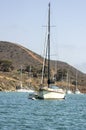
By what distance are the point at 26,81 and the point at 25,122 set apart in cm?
14405

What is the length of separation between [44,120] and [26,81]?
142300mm

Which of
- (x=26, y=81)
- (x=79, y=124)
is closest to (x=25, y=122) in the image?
(x=79, y=124)

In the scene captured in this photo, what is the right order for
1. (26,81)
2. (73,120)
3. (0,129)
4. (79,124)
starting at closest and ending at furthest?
(0,129)
(79,124)
(73,120)
(26,81)

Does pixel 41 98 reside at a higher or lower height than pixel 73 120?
lower

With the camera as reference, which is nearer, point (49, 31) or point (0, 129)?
point (0, 129)

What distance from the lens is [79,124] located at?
41.7 m

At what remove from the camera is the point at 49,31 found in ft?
285

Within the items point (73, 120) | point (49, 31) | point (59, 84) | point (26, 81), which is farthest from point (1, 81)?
point (73, 120)

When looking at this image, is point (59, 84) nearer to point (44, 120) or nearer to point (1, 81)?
point (1, 81)

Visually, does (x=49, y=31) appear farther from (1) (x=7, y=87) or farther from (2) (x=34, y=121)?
(1) (x=7, y=87)

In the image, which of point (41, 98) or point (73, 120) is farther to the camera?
point (41, 98)

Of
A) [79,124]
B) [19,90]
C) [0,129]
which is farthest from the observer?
[19,90]

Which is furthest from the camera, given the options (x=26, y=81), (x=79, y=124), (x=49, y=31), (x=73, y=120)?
(x=26, y=81)

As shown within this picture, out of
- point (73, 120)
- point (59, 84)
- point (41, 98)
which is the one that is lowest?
Answer: point (59, 84)
